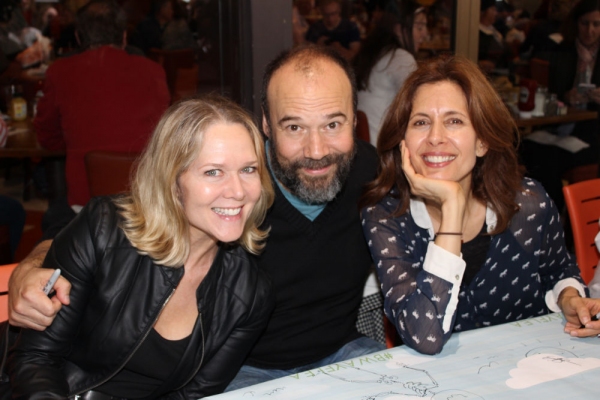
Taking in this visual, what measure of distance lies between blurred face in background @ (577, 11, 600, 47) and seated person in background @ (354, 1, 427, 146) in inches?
57.4

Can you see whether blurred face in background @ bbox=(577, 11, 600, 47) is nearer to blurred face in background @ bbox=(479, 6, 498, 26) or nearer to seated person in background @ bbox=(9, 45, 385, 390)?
blurred face in background @ bbox=(479, 6, 498, 26)

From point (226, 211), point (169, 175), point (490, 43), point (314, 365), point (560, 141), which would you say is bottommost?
point (314, 365)

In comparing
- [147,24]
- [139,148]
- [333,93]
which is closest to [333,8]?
[147,24]

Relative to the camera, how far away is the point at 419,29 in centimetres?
502

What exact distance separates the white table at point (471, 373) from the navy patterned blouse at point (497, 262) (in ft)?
0.80

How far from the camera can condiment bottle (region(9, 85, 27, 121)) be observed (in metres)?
3.70

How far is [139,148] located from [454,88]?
2.26 meters

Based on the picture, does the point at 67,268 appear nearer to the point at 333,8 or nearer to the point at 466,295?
the point at 466,295

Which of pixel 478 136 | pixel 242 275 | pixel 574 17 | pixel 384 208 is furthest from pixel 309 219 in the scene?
pixel 574 17

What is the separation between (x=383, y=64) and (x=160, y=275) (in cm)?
309

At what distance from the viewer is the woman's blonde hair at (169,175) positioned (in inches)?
73.6

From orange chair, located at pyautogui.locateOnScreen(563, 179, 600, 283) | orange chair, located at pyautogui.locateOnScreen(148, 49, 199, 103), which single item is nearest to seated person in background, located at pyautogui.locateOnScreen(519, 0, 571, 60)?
orange chair, located at pyautogui.locateOnScreen(563, 179, 600, 283)

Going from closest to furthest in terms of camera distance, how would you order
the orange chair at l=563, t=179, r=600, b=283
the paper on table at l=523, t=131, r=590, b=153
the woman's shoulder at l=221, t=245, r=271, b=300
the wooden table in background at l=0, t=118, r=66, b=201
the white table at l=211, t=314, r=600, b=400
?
the white table at l=211, t=314, r=600, b=400
the woman's shoulder at l=221, t=245, r=271, b=300
the orange chair at l=563, t=179, r=600, b=283
the wooden table in background at l=0, t=118, r=66, b=201
the paper on table at l=523, t=131, r=590, b=153

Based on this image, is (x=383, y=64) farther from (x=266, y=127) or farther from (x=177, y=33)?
(x=266, y=127)
